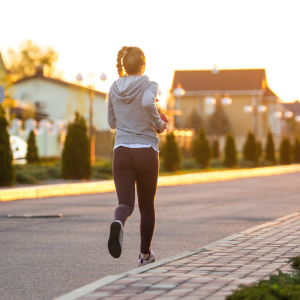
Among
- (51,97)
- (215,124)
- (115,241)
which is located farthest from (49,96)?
(115,241)

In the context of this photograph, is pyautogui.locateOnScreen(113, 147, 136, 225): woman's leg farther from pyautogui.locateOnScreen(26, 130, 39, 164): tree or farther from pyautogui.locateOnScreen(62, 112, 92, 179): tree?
pyautogui.locateOnScreen(26, 130, 39, 164): tree

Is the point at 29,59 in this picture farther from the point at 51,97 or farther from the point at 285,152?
the point at 285,152

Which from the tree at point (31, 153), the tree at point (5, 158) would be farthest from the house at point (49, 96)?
the tree at point (5, 158)

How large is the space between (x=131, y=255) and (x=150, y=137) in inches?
Answer: 81.2

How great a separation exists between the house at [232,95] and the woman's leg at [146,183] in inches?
2686

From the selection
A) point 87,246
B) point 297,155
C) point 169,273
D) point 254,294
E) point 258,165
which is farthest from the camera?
point 297,155

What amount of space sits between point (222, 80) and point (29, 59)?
148 ft

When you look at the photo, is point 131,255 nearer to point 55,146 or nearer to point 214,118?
point 55,146

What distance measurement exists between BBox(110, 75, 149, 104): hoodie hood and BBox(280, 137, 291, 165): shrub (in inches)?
1744

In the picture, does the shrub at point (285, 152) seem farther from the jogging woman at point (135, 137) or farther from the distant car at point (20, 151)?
the jogging woman at point (135, 137)

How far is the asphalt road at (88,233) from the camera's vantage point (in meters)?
5.59

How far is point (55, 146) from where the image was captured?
45.5 m

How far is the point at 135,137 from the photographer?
528cm

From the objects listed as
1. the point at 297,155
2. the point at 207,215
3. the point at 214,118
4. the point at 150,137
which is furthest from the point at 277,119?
the point at 150,137
